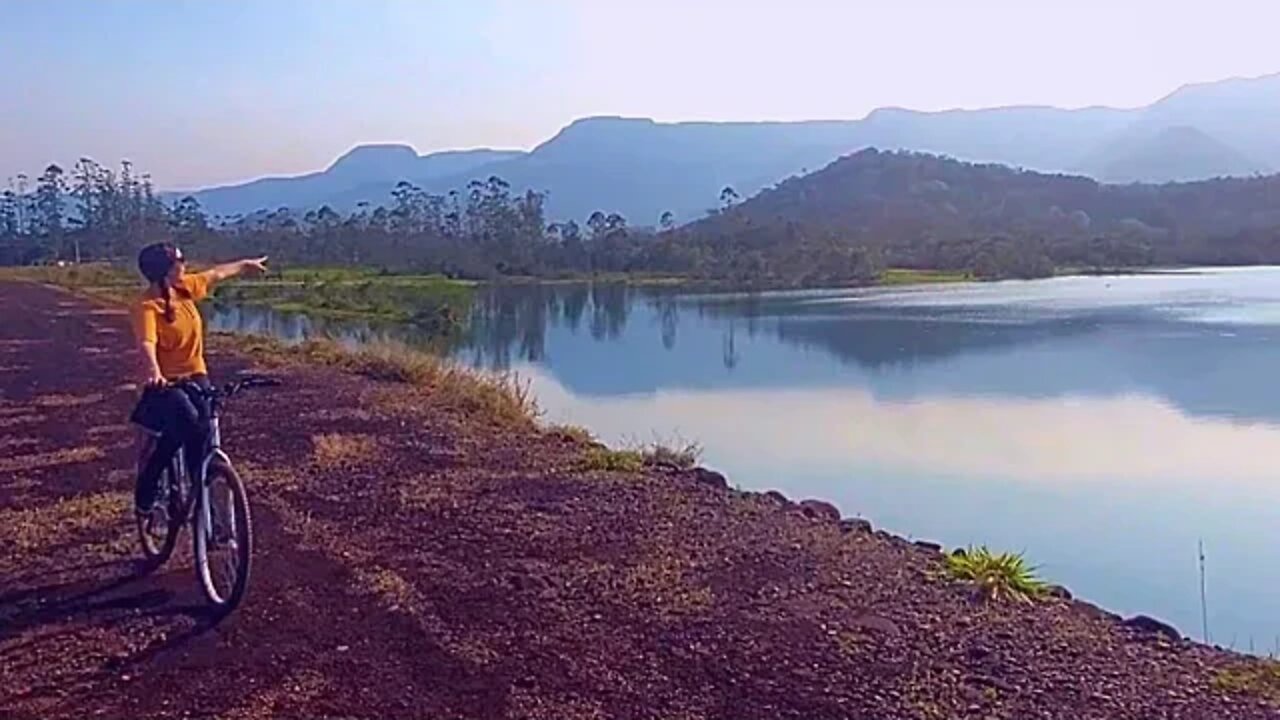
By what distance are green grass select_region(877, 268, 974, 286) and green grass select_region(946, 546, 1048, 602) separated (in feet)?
160

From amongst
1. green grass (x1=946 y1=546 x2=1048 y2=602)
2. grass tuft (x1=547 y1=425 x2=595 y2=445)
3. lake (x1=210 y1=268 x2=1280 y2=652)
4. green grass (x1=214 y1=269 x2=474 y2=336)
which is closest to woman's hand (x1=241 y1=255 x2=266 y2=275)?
green grass (x1=946 y1=546 x2=1048 y2=602)

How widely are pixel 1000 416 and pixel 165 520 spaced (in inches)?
500

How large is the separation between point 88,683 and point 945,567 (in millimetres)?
3703

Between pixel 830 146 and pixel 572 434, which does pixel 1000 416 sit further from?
pixel 830 146

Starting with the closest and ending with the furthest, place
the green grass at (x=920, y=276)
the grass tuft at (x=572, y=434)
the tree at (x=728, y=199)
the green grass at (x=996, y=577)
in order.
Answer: the green grass at (x=996, y=577)
the grass tuft at (x=572, y=434)
the green grass at (x=920, y=276)
the tree at (x=728, y=199)

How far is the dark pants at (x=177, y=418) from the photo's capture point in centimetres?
486

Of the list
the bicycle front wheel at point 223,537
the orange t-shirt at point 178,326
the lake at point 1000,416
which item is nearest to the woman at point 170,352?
the orange t-shirt at point 178,326

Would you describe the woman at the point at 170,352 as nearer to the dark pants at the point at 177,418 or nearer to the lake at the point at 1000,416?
the dark pants at the point at 177,418

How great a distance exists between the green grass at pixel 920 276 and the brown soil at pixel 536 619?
48420mm

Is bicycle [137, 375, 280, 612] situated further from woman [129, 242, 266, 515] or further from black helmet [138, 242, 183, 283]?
black helmet [138, 242, 183, 283]

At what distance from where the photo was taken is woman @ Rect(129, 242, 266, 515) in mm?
4797

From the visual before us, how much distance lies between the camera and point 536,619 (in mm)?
4840

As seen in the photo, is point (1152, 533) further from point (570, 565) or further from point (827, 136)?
point (827, 136)

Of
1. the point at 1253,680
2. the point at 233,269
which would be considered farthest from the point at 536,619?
the point at 1253,680
